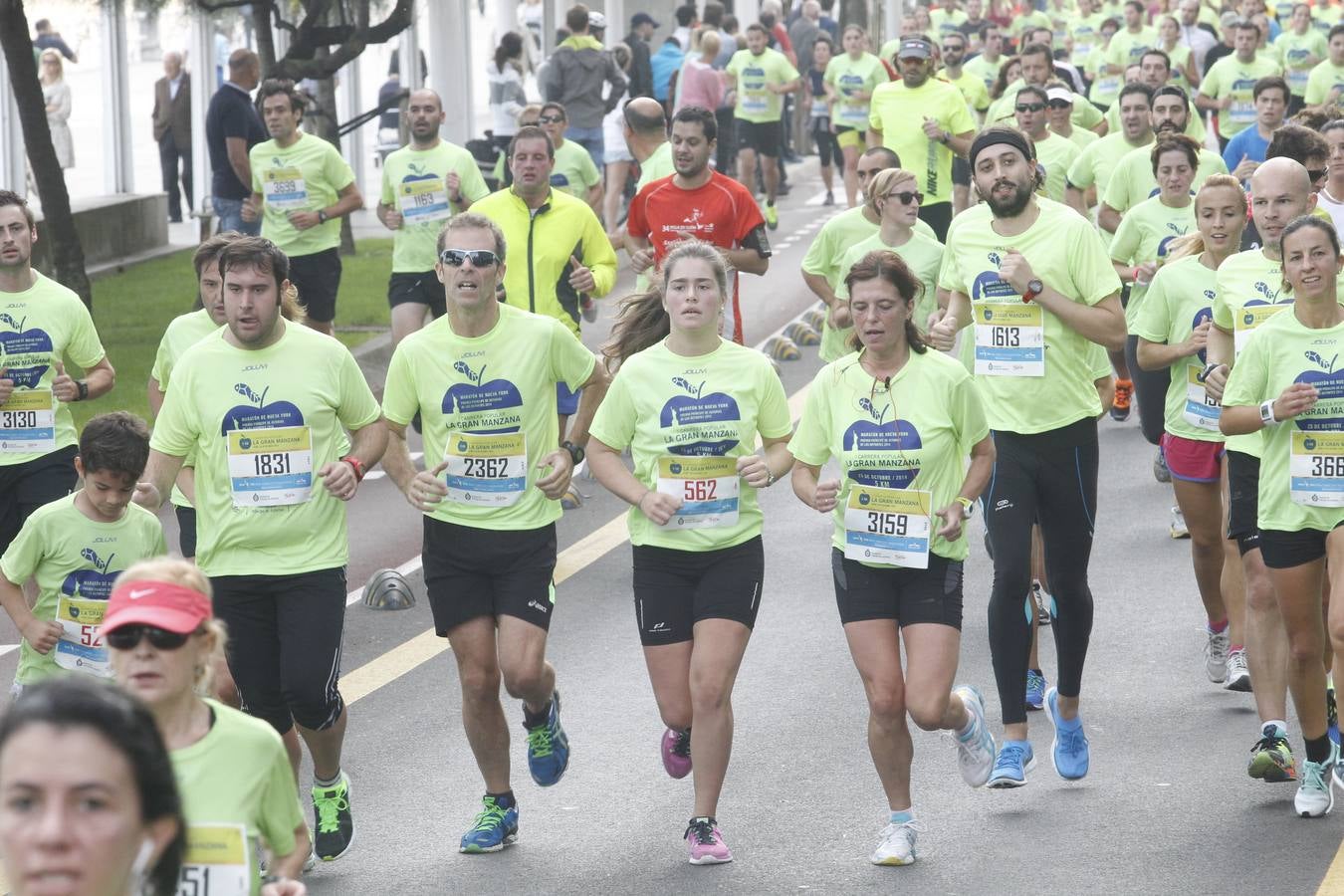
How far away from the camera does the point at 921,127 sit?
16531mm

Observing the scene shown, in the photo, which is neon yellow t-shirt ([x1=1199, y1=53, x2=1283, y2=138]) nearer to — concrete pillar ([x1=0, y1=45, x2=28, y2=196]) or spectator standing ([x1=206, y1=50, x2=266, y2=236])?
spectator standing ([x1=206, y1=50, x2=266, y2=236])

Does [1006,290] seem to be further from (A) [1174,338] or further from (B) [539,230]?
(B) [539,230]

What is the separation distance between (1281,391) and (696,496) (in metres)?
1.85

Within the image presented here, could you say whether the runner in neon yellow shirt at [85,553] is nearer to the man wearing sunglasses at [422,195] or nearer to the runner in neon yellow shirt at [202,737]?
the runner in neon yellow shirt at [202,737]

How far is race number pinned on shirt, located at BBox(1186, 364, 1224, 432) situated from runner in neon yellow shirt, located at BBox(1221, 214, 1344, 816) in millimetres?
1476

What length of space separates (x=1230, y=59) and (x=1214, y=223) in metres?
11.7

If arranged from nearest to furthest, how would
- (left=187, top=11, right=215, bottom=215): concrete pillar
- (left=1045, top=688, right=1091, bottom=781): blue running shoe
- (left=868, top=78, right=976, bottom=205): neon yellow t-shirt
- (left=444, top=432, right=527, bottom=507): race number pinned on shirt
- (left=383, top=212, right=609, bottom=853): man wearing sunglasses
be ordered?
(left=383, top=212, right=609, bottom=853): man wearing sunglasses → (left=444, top=432, right=527, bottom=507): race number pinned on shirt → (left=1045, top=688, right=1091, bottom=781): blue running shoe → (left=868, top=78, right=976, bottom=205): neon yellow t-shirt → (left=187, top=11, right=215, bottom=215): concrete pillar

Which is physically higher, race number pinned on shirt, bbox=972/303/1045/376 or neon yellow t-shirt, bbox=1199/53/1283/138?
neon yellow t-shirt, bbox=1199/53/1283/138

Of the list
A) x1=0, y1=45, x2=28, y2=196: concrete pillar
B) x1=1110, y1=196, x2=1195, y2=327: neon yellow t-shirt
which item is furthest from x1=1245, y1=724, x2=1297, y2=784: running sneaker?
x1=0, y1=45, x2=28, y2=196: concrete pillar

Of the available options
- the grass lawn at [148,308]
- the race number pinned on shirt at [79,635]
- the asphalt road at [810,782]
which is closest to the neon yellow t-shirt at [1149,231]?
the asphalt road at [810,782]

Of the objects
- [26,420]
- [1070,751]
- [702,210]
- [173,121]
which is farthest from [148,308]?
[1070,751]

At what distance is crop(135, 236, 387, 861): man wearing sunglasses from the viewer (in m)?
6.85

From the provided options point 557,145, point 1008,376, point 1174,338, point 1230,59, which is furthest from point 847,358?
point 1230,59

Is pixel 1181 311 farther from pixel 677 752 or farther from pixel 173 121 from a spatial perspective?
pixel 173 121
